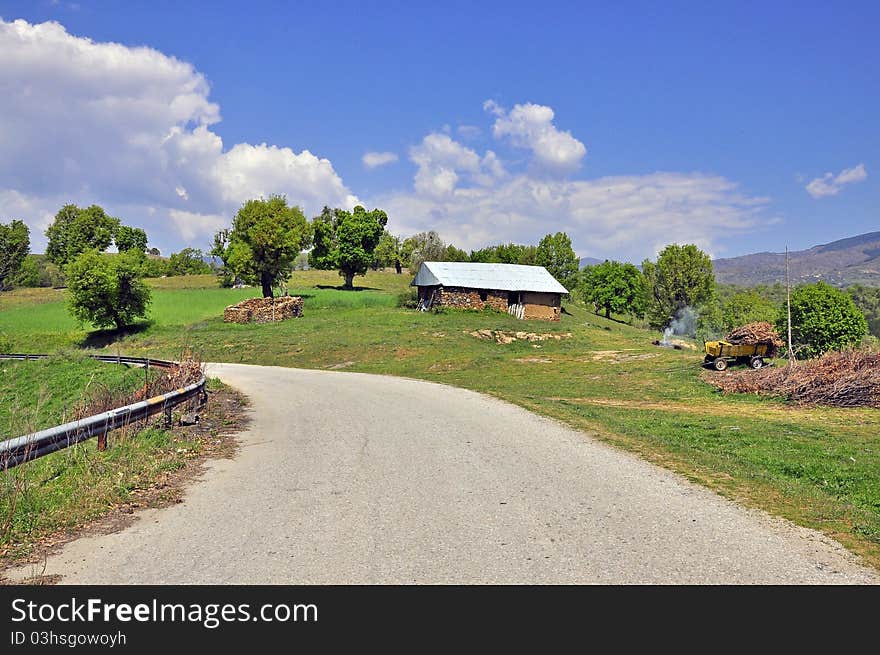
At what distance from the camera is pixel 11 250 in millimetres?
109688

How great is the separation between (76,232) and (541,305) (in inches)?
3190

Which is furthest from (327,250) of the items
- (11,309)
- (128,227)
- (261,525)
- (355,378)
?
(261,525)

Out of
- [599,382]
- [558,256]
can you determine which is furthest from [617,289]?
[599,382]

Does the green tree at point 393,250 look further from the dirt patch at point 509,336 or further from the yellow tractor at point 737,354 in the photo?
the yellow tractor at point 737,354

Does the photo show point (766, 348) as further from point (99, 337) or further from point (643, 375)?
point (99, 337)

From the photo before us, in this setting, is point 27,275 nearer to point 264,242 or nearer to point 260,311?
point 264,242

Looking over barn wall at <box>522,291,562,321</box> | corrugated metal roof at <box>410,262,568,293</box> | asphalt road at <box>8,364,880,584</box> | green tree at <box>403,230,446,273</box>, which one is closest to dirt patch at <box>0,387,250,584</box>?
asphalt road at <box>8,364,880,584</box>

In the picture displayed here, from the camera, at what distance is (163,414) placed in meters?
13.8

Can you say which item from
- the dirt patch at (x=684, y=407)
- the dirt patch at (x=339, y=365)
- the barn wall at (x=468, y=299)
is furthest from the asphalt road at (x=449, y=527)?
the barn wall at (x=468, y=299)

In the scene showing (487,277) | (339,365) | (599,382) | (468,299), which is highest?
(487,277)

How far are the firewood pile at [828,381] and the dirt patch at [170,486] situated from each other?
18345mm

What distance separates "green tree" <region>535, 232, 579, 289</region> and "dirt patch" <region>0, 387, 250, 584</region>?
83917mm
